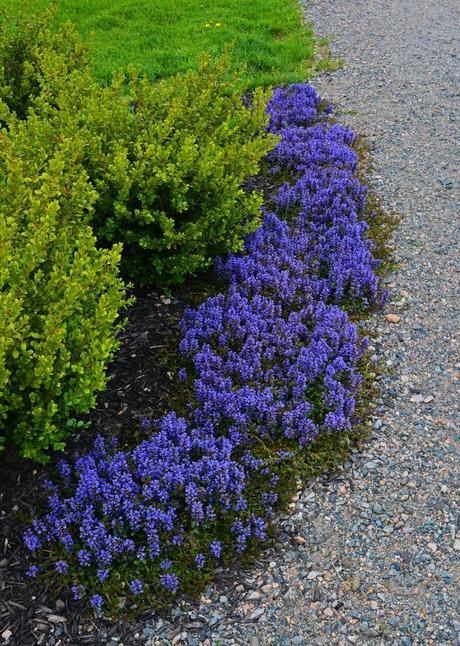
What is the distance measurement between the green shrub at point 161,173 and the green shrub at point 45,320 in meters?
0.85

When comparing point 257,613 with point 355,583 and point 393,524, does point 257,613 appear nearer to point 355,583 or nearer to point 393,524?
point 355,583

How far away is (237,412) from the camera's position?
13.9 feet

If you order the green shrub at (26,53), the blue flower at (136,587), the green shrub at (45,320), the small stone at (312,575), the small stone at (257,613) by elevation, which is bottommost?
the small stone at (257,613)

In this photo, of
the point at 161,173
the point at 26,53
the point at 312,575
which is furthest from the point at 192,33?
the point at 312,575

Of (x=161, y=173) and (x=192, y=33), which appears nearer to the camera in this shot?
(x=161, y=173)

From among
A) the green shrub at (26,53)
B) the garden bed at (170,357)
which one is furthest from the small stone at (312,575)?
the green shrub at (26,53)

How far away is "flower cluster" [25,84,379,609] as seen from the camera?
3.61 m

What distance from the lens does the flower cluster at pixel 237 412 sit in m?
3.61

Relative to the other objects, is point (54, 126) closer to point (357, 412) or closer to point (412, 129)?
point (357, 412)

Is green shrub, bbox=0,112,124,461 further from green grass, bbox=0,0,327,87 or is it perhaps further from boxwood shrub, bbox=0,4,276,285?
green grass, bbox=0,0,327,87

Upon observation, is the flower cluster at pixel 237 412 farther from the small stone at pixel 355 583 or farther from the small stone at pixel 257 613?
the small stone at pixel 355 583

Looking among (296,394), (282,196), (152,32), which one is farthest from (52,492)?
(152,32)

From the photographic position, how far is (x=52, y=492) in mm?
3797

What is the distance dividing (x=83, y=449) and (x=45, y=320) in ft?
3.48
